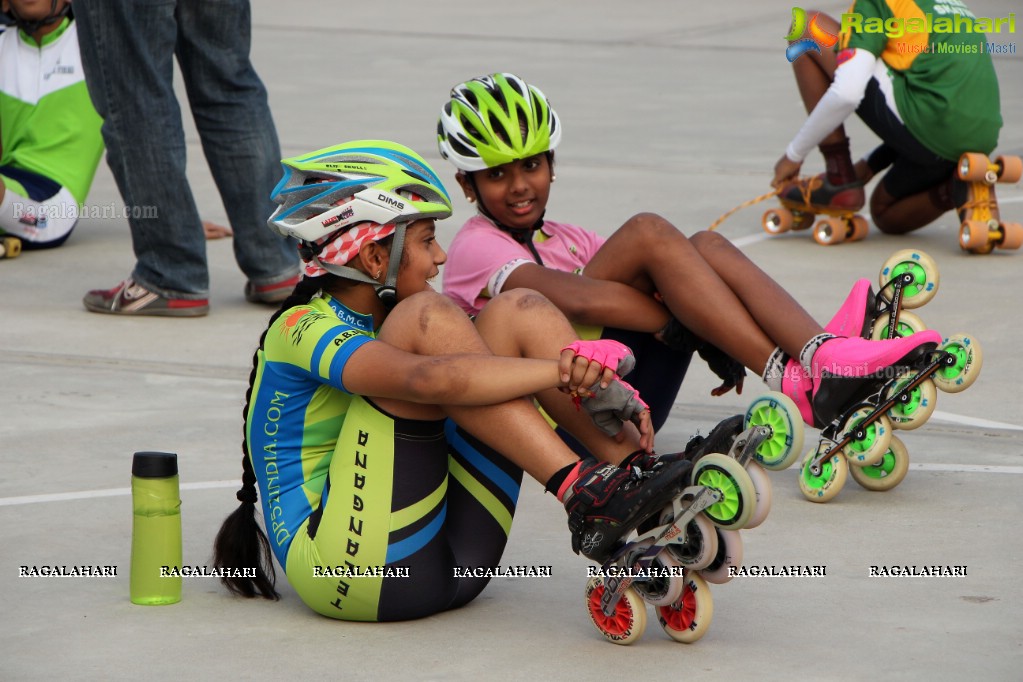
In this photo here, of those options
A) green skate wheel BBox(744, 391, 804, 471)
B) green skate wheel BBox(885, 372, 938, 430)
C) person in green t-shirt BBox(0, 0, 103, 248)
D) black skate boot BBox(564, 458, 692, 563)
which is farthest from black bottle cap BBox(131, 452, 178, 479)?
person in green t-shirt BBox(0, 0, 103, 248)

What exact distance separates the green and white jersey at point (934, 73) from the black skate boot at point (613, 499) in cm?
453

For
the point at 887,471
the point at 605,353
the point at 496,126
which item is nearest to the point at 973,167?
the point at 887,471

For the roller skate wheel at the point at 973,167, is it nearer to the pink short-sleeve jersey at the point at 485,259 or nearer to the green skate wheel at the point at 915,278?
the green skate wheel at the point at 915,278

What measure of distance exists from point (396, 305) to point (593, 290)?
1051mm

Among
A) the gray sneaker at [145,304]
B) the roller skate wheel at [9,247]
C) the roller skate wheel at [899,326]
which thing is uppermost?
the roller skate wheel at [899,326]

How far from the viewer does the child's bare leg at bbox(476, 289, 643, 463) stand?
3.93 metres

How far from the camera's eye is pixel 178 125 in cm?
691

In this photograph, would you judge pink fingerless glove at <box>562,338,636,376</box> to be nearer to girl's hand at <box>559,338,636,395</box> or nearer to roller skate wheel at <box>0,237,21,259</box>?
girl's hand at <box>559,338,636,395</box>

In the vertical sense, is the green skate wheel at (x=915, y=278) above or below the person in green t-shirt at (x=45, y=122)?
above

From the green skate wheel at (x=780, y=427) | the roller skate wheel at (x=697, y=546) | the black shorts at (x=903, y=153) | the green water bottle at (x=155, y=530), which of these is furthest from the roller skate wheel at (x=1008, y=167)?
the green water bottle at (x=155, y=530)

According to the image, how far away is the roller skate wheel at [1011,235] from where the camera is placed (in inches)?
313

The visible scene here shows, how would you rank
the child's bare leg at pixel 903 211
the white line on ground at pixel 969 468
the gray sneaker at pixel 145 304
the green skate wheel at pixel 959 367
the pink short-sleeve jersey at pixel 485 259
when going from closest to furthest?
the green skate wheel at pixel 959 367 < the pink short-sleeve jersey at pixel 485 259 < the white line on ground at pixel 969 468 < the gray sneaker at pixel 145 304 < the child's bare leg at pixel 903 211

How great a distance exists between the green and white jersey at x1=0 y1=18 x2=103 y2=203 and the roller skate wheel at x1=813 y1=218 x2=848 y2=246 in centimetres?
385

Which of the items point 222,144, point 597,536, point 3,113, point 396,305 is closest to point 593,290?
point 396,305
